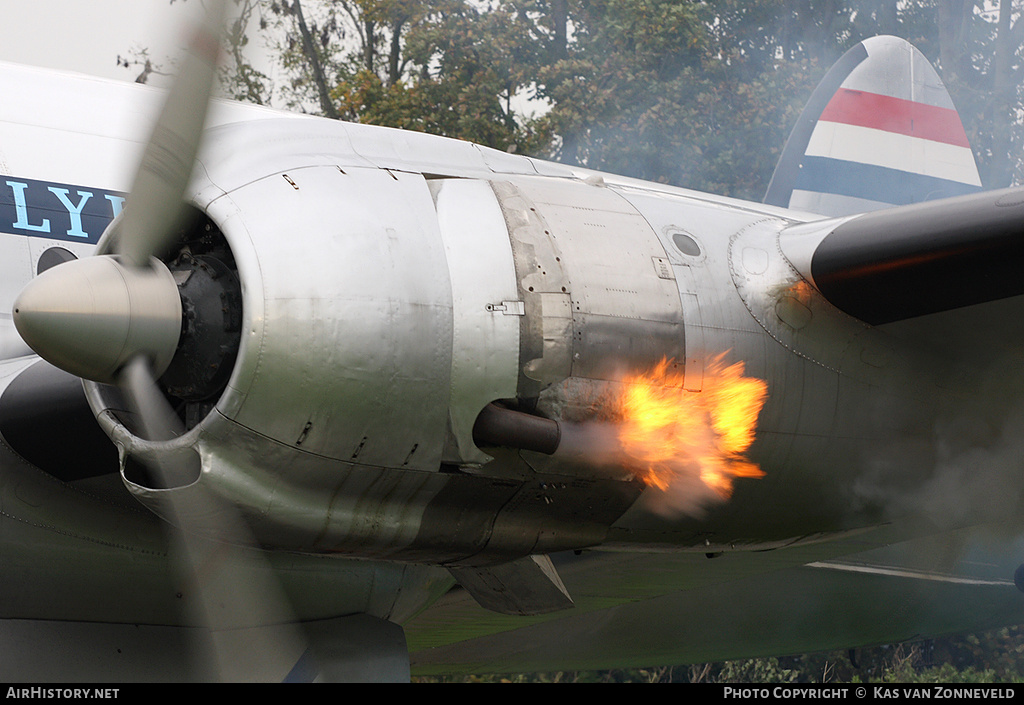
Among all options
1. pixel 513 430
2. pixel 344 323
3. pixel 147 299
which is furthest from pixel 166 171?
pixel 513 430

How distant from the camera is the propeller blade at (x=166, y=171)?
166 inches

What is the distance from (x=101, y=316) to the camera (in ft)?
13.2

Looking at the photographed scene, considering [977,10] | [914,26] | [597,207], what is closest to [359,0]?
[914,26]

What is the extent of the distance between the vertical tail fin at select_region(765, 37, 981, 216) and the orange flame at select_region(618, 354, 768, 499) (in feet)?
16.9

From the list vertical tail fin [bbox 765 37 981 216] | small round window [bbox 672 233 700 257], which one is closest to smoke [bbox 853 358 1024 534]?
small round window [bbox 672 233 700 257]

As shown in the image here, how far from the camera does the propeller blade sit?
423 centimetres

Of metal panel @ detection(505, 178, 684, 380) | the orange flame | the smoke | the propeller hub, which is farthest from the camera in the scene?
the smoke

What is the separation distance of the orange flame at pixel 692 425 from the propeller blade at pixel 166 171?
1985 millimetres

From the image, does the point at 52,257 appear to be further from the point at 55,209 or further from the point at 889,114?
the point at 889,114

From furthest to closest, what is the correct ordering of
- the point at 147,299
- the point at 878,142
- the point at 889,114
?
1. the point at 889,114
2. the point at 878,142
3. the point at 147,299

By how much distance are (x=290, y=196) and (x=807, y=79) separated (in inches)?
700

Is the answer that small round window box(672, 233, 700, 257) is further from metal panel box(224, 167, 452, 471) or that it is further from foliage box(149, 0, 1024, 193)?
foliage box(149, 0, 1024, 193)

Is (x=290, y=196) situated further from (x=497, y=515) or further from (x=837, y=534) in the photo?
(x=837, y=534)

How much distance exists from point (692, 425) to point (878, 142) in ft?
19.6
